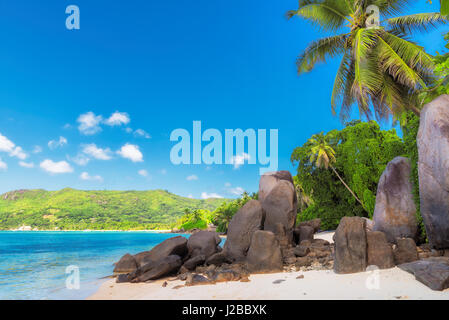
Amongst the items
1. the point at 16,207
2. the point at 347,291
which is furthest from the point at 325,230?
the point at 16,207

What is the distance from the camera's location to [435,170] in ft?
25.0

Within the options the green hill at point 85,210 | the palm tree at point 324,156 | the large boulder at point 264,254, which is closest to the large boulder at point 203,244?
the large boulder at point 264,254

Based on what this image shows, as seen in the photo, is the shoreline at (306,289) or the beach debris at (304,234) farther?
the beach debris at (304,234)

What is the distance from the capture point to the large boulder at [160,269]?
9.56 m

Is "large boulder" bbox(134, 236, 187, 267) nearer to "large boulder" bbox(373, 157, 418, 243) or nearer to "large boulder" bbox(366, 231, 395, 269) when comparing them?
"large boulder" bbox(366, 231, 395, 269)

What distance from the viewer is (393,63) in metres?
13.1

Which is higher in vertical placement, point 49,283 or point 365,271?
point 365,271

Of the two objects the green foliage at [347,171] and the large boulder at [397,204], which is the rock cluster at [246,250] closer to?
the large boulder at [397,204]

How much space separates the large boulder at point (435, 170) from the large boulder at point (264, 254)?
4214 millimetres
